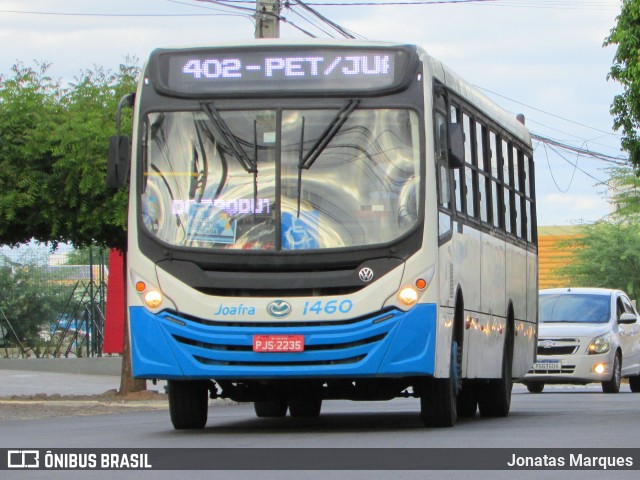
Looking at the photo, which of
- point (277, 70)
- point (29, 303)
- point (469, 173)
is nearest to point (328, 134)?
point (277, 70)

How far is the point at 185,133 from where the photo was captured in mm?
13656

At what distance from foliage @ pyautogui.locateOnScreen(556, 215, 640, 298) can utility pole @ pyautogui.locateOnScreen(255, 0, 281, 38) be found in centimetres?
3785

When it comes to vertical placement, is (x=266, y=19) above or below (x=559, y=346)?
above

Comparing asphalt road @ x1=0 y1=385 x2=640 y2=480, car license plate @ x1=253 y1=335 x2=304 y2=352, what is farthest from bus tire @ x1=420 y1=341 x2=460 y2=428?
car license plate @ x1=253 y1=335 x2=304 y2=352

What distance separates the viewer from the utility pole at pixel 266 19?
22438 mm

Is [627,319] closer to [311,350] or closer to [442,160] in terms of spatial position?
[442,160]

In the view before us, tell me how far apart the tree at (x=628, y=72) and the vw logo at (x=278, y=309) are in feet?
34.3

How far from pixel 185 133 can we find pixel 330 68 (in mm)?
1334

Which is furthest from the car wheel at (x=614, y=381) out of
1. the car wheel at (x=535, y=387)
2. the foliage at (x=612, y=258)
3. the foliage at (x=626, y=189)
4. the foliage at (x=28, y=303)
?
the foliage at (x=612, y=258)

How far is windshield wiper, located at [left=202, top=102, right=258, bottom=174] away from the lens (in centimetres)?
1345

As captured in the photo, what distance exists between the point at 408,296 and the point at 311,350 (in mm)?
900

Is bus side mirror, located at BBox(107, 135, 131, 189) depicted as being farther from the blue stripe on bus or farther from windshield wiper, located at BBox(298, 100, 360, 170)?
windshield wiper, located at BBox(298, 100, 360, 170)

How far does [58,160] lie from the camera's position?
858 inches

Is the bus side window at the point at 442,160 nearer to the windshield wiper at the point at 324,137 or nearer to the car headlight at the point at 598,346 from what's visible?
the windshield wiper at the point at 324,137
